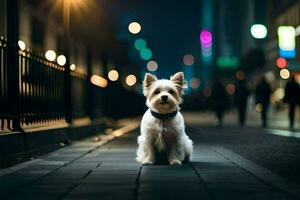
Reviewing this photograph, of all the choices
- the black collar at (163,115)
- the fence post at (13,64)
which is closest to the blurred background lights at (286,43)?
the fence post at (13,64)

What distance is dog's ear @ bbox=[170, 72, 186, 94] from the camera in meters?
11.1

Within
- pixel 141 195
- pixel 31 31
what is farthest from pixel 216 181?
pixel 31 31

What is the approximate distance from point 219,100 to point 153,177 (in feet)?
74.6

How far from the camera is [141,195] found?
7.70 m

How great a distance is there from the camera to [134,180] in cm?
927

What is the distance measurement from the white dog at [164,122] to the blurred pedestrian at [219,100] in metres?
20.8

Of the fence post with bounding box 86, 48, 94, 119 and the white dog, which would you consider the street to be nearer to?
the white dog

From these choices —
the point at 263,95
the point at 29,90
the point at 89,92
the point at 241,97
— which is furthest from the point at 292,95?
the point at 29,90

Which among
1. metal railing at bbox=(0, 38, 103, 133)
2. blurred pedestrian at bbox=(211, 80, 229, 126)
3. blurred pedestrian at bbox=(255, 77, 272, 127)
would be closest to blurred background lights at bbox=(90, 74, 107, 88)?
blurred pedestrian at bbox=(211, 80, 229, 126)

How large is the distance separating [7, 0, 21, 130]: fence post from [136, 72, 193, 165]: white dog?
306cm

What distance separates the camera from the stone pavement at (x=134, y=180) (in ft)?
25.6

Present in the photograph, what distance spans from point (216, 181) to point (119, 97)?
96.4ft

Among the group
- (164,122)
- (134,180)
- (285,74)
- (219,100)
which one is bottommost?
(134,180)

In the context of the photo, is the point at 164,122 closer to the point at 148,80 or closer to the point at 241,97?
the point at 148,80
